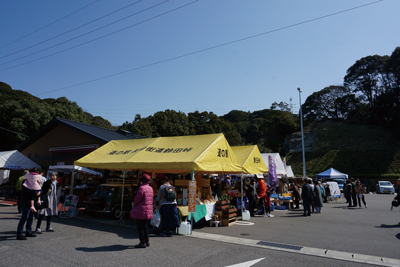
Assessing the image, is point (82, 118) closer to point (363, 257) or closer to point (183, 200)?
point (183, 200)

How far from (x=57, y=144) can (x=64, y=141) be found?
102 cm

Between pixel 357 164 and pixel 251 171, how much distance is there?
39857 mm

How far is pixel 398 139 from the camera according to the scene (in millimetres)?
48406

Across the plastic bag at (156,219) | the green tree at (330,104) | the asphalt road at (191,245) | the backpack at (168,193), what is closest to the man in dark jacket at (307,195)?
the asphalt road at (191,245)

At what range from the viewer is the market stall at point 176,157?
8398 millimetres

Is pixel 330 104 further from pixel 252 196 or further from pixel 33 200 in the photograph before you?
pixel 33 200

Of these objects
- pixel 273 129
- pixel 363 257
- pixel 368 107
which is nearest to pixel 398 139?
pixel 368 107

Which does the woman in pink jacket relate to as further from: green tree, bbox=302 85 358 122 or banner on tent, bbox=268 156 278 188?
green tree, bbox=302 85 358 122

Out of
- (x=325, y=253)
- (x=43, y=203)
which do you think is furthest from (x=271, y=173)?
(x=43, y=203)

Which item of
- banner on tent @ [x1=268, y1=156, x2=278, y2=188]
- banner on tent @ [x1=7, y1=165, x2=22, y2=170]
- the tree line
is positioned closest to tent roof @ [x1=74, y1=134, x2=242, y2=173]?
banner on tent @ [x1=268, y1=156, x2=278, y2=188]

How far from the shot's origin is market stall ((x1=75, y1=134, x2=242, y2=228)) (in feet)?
27.6

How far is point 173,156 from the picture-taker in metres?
9.14

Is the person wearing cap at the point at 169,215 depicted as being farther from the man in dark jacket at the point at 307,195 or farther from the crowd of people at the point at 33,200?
the man in dark jacket at the point at 307,195

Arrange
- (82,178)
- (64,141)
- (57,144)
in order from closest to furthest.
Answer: (82,178) → (64,141) → (57,144)
